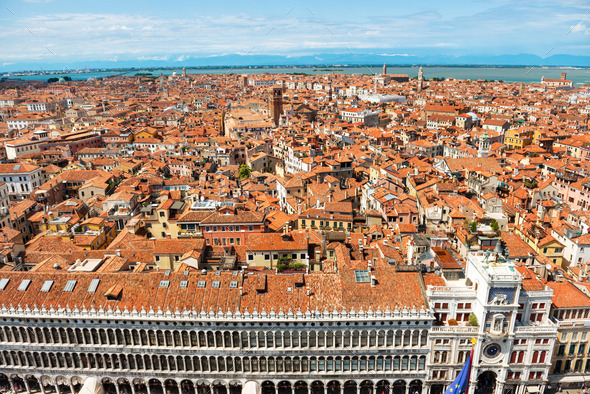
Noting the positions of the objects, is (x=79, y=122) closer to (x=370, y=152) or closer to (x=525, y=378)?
(x=370, y=152)

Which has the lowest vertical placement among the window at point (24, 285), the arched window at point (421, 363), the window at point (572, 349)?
the arched window at point (421, 363)

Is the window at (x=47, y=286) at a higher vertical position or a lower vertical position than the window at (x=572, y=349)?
higher

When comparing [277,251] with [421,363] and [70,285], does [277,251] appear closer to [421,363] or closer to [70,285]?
[421,363]

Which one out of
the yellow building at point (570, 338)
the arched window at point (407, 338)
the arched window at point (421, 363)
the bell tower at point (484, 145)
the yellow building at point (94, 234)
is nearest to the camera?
the arched window at point (407, 338)

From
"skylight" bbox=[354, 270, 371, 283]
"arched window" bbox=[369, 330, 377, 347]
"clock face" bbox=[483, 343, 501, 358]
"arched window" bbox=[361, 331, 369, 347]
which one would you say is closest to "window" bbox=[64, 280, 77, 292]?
"skylight" bbox=[354, 270, 371, 283]

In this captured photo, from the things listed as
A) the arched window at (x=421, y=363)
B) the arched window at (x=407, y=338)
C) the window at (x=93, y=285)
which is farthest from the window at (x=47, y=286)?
the arched window at (x=421, y=363)

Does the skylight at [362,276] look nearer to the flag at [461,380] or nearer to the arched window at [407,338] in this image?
the arched window at [407,338]

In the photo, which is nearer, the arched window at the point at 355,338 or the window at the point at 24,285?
the arched window at the point at 355,338

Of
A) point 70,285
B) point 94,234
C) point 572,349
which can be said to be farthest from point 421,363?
point 94,234

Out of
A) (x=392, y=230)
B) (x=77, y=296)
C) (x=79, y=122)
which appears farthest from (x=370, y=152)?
(x=79, y=122)
